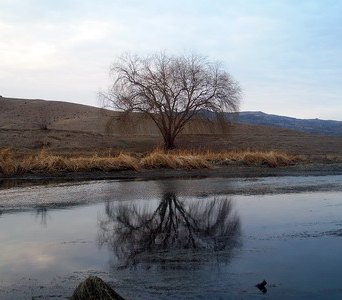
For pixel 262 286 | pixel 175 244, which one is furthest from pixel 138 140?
pixel 262 286

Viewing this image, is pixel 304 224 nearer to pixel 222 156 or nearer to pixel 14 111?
pixel 222 156

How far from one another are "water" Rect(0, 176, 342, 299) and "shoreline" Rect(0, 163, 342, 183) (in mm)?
6144

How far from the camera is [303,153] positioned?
Result: 35562 millimetres

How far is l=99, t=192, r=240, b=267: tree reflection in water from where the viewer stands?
896 centimetres

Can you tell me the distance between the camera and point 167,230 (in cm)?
1077

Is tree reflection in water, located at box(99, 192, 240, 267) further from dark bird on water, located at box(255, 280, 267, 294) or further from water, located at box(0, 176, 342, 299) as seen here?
dark bird on water, located at box(255, 280, 267, 294)

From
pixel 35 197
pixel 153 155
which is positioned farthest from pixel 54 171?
pixel 35 197

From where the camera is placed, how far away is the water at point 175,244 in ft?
23.0

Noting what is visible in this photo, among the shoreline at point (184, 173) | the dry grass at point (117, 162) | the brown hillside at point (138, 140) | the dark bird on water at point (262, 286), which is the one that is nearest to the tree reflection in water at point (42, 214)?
the dark bird on water at point (262, 286)

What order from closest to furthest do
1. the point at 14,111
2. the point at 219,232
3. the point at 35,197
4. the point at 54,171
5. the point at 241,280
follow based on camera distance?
the point at 241,280, the point at 219,232, the point at 35,197, the point at 54,171, the point at 14,111

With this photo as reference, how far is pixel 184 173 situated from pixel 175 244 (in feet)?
51.1

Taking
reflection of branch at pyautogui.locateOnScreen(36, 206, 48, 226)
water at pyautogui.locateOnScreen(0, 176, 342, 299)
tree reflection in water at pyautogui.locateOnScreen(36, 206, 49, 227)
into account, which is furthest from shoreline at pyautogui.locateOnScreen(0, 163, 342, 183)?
reflection of branch at pyautogui.locateOnScreen(36, 206, 48, 226)

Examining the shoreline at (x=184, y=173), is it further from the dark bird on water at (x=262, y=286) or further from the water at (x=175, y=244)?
the dark bird on water at (x=262, y=286)

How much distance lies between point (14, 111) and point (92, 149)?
132 ft
